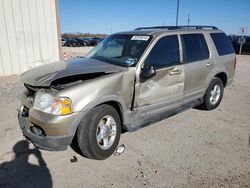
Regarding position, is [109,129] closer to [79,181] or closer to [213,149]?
[79,181]

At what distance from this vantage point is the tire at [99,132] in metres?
2.97

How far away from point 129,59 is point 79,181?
1.97 meters

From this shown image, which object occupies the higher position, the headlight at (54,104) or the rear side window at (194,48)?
the rear side window at (194,48)

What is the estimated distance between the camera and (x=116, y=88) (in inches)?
126

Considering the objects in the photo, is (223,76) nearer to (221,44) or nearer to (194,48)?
(221,44)

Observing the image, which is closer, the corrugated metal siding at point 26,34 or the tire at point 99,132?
the tire at point 99,132

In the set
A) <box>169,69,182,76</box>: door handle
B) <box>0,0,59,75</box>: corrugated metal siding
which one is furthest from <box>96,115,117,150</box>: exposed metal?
<box>0,0,59,75</box>: corrugated metal siding

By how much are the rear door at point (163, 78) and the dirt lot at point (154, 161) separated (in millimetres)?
675

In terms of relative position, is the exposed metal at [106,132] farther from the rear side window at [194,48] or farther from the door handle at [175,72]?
the rear side window at [194,48]

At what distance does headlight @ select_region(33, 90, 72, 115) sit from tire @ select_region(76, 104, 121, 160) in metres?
0.31

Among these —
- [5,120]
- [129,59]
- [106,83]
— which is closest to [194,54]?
[129,59]

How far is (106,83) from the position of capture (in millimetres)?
3080

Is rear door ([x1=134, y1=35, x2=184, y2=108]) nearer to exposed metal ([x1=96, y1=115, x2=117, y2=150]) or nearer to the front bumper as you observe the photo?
exposed metal ([x1=96, y1=115, x2=117, y2=150])

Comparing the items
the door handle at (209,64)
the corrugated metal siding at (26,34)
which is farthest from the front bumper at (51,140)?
the corrugated metal siding at (26,34)
